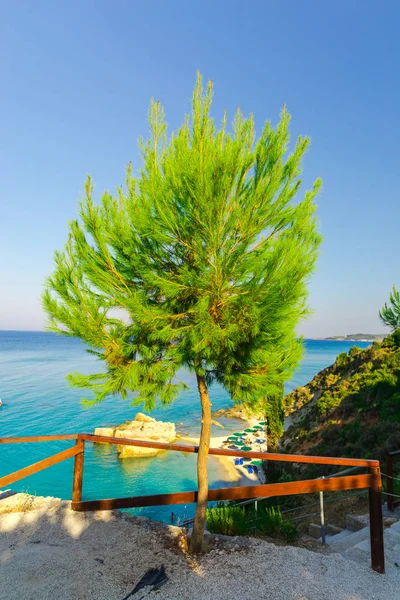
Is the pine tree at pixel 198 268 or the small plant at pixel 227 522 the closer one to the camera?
the pine tree at pixel 198 268

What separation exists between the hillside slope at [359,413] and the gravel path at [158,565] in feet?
29.5

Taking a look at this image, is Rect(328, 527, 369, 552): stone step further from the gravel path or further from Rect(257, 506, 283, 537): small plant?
the gravel path

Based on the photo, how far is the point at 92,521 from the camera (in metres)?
4.72

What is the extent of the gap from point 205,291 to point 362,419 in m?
16.0

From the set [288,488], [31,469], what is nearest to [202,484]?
[288,488]

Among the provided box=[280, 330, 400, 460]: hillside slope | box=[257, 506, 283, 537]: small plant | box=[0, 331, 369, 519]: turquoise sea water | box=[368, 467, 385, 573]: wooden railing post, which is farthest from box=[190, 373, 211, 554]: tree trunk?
box=[280, 330, 400, 460]: hillside slope

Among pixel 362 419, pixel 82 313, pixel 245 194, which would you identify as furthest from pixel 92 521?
pixel 362 419

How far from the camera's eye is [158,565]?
12.2ft

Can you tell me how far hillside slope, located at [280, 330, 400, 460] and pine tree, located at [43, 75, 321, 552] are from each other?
31.6 ft

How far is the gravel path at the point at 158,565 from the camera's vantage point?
3.21 metres

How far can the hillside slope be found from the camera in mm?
13797

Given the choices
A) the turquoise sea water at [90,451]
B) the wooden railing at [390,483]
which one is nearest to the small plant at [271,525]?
the wooden railing at [390,483]

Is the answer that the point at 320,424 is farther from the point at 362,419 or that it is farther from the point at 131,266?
the point at 131,266

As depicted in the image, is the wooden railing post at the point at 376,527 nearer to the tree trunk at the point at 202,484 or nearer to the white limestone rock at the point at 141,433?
the tree trunk at the point at 202,484
